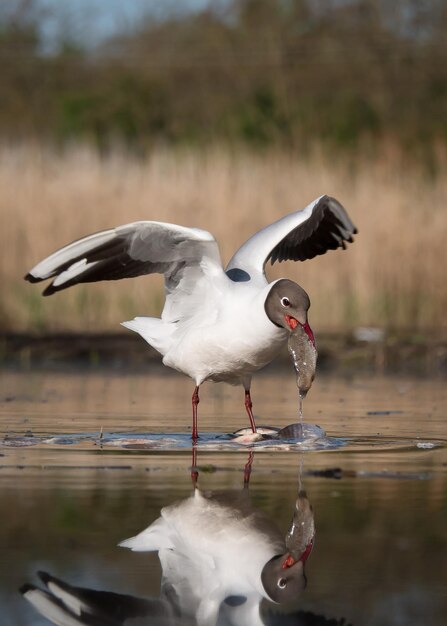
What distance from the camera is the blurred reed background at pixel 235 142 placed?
12.8m

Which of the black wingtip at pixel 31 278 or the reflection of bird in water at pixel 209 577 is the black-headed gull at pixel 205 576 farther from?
the black wingtip at pixel 31 278

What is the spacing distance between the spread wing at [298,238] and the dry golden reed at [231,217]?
3917 mm

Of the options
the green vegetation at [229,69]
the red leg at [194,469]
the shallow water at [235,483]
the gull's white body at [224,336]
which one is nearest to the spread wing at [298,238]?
the gull's white body at [224,336]

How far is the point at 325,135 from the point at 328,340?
26.5 feet

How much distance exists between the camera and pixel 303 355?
6711mm

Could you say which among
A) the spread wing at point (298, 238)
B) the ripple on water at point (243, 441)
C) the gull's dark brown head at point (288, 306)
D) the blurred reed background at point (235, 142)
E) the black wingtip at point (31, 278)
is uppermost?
the blurred reed background at point (235, 142)

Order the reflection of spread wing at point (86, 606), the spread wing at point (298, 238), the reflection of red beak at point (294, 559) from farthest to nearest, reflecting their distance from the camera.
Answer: the spread wing at point (298, 238), the reflection of red beak at point (294, 559), the reflection of spread wing at point (86, 606)

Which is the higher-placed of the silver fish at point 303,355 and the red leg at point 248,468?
the silver fish at point 303,355

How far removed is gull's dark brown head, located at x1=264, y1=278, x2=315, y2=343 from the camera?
6.78 metres

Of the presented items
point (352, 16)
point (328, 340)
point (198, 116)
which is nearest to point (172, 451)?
point (328, 340)

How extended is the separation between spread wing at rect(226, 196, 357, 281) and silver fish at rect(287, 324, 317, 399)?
39.5 inches

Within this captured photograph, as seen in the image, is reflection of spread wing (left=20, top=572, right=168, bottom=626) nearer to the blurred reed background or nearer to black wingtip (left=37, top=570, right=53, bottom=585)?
black wingtip (left=37, top=570, right=53, bottom=585)

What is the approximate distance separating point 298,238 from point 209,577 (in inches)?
184

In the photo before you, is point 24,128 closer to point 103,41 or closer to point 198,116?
point 198,116
